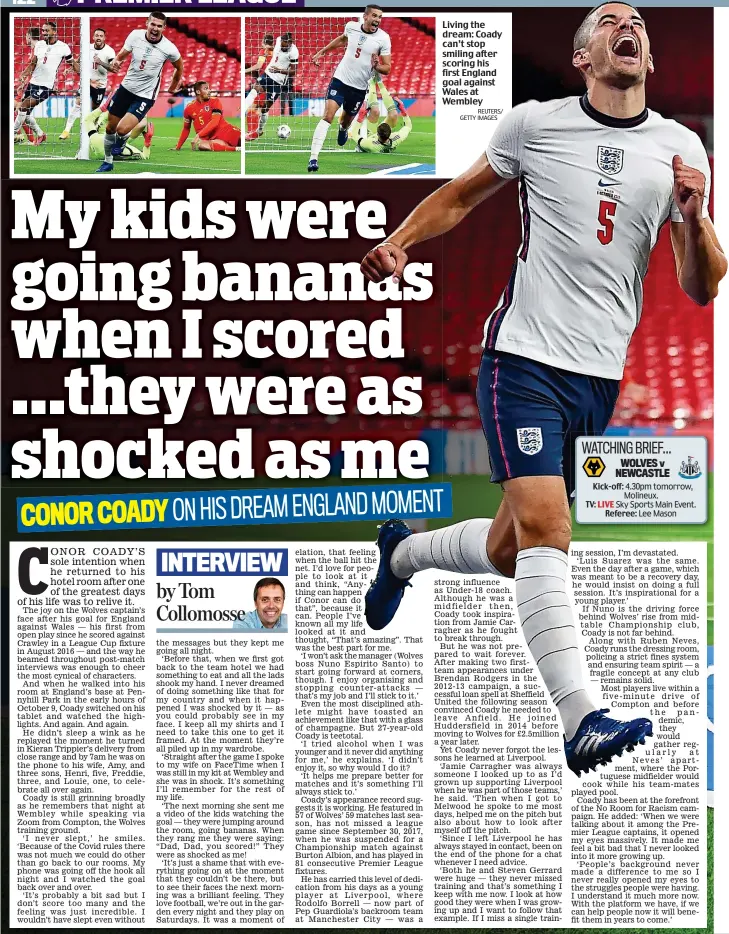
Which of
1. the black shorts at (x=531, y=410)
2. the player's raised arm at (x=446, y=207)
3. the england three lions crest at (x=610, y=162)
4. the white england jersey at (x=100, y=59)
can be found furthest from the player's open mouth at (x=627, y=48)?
the white england jersey at (x=100, y=59)

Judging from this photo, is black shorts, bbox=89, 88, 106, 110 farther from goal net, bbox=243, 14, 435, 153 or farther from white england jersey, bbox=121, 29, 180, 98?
goal net, bbox=243, 14, 435, 153

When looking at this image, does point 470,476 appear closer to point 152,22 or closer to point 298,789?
point 298,789

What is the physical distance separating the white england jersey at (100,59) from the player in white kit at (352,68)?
0.85 m

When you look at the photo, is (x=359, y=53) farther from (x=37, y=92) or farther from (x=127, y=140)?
(x=37, y=92)

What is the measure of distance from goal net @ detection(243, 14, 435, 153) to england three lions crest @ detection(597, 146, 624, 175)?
77 cm

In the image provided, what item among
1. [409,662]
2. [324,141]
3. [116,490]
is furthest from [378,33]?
[409,662]

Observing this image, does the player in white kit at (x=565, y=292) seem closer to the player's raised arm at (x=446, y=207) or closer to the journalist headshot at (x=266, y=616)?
the player's raised arm at (x=446, y=207)

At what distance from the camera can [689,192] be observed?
427cm

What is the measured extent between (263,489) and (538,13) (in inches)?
88.0

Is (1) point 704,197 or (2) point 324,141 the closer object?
(1) point 704,197

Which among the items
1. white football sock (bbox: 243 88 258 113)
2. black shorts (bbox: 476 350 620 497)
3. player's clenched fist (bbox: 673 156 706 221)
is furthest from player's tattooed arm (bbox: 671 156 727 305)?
white football sock (bbox: 243 88 258 113)

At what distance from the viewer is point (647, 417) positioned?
4594mm

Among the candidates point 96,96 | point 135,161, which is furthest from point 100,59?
point 135,161

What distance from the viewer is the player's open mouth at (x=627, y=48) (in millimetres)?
4391
